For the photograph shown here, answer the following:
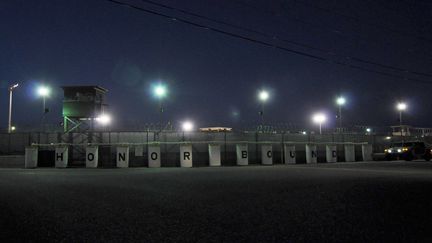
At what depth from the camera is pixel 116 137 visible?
3428 centimetres

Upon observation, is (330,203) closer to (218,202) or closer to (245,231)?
(218,202)

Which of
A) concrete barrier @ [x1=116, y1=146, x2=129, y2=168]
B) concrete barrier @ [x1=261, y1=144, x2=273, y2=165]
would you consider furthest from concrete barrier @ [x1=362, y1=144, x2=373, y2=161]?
concrete barrier @ [x1=116, y1=146, x2=129, y2=168]

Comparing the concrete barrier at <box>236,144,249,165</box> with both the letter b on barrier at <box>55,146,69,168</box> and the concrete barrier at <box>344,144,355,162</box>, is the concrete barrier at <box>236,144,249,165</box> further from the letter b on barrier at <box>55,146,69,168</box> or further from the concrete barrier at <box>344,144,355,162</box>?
the letter b on barrier at <box>55,146,69,168</box>

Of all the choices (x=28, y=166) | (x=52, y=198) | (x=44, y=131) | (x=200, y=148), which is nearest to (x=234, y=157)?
(x=200, y=148)

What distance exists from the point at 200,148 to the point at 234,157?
3355 millimetres

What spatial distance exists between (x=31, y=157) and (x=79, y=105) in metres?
14.4

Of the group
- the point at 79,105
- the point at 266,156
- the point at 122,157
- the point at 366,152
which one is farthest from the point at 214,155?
the point at 79,105

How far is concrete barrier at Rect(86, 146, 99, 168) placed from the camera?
1030 inches

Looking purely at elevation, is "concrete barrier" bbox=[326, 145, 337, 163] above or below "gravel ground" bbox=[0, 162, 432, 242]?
above

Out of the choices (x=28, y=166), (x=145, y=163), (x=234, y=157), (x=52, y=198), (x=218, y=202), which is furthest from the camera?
(x=234, y=157)

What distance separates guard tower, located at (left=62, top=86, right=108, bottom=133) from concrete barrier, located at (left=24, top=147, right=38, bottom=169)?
1325cm

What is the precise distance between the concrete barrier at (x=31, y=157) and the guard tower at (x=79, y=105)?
13.2m

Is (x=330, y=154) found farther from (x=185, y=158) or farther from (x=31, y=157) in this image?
(x=31, y=157)

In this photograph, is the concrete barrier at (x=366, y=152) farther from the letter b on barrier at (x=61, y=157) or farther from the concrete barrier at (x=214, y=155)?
the letter b on barrier at (x=61, y=157)
